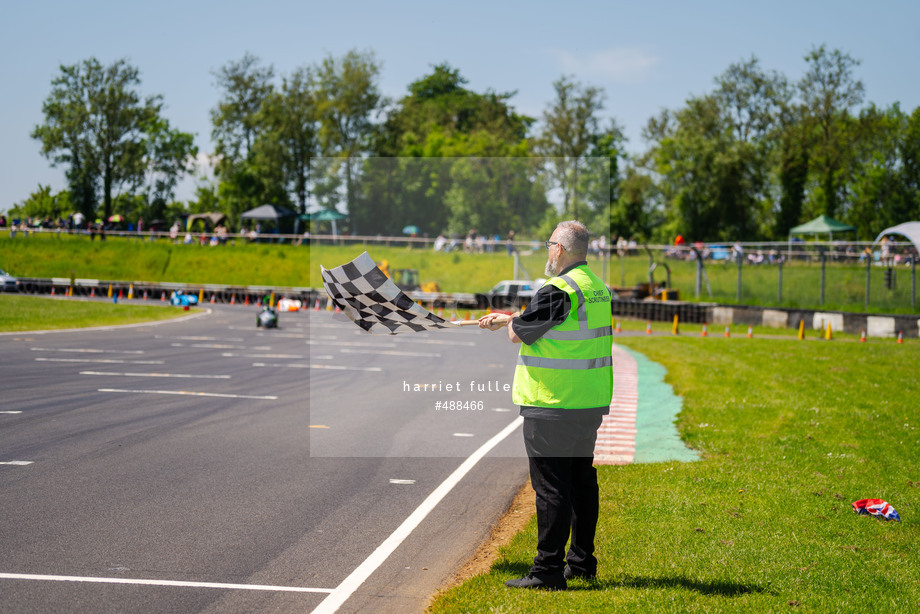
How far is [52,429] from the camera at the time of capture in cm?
946

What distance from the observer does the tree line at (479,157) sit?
129ft

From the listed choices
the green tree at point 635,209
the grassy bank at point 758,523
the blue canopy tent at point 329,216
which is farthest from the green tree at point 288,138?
the grassy bank at point 758,523

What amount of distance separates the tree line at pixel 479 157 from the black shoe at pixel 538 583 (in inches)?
1224

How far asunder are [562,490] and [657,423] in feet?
23.4

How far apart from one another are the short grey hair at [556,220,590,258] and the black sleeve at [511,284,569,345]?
31 cm

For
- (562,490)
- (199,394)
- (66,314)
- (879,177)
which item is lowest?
(199,394)

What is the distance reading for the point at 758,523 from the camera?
6.35 metres

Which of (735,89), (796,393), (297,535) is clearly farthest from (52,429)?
(735,89)

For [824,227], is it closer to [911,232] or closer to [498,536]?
[911,232]

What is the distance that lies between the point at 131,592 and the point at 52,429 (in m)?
5.50

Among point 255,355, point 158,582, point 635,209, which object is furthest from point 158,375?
point 635,209

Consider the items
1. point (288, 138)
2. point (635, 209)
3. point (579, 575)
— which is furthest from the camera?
point (288, 138)

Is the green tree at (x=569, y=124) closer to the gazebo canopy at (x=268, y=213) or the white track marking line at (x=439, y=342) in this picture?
the gazebo canopy at (x=268, y=213)

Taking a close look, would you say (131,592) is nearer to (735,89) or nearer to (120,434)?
(120,434)
